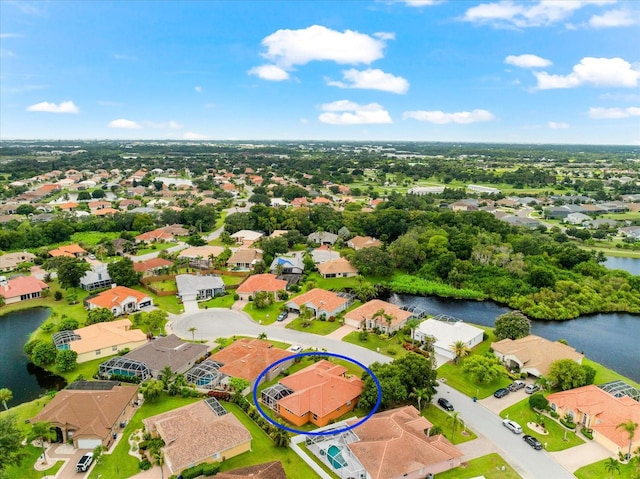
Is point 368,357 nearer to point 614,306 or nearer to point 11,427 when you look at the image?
point 11,427

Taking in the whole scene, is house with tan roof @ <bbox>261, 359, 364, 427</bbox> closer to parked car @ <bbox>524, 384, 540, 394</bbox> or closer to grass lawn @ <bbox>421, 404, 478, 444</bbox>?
grass lawn @ <bbox>421, 404, 478, 444</bbox>

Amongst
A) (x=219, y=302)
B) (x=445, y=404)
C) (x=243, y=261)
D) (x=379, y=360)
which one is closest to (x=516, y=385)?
(x=445, y=404)

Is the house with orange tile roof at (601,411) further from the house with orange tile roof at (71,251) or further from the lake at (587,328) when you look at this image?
the house with orange tile roof at (71,251)

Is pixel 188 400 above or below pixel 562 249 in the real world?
below

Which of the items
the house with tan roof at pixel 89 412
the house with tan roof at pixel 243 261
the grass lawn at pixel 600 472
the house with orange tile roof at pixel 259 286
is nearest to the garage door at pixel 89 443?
the house with tan roof at pixel 89 412

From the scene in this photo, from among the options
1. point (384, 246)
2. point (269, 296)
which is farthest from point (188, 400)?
point (384, 246)

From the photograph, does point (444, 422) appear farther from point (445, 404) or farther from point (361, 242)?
point (361, 242)
